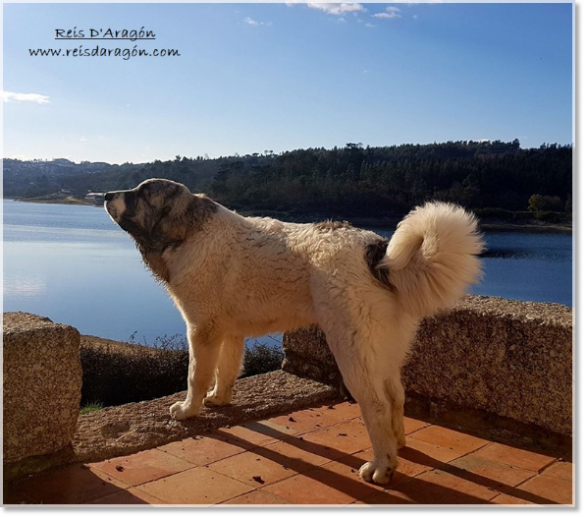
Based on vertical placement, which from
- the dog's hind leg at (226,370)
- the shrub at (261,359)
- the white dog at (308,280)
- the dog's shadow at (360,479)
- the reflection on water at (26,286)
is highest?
the white dog at (308,280)

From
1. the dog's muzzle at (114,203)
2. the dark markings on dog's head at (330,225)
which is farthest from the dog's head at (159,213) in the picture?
the dark markings on dog's head at (330,225)

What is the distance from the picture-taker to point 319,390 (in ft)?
16.1

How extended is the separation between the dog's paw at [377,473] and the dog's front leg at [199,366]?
4.80 feet

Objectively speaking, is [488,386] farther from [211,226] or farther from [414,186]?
[414,186]

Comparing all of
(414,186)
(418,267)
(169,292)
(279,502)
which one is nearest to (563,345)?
(418,267)

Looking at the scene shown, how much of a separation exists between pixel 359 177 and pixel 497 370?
4.58 meters

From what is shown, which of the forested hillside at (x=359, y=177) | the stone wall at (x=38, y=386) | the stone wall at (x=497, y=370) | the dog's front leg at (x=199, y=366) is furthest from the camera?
the forested hillside at (x=359, y=177)

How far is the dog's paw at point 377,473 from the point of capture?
324 centimetres

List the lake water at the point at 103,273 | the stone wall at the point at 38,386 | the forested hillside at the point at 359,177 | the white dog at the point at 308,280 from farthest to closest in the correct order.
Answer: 1. the forested hillside at the point at 359,177
2. the lake water at the point at 103,273
3. the white dog at the point at 308,280
4. the stone wall at the point at 38,386

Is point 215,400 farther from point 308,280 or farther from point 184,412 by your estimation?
point 308,280

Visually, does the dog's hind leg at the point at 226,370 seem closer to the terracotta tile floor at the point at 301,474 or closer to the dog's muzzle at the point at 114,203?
the terracotta tile floor at the point at 301,474

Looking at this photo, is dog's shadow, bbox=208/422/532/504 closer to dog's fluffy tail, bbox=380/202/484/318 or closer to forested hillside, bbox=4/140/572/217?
dog's fluffy tail, bbox=380/202/484/318

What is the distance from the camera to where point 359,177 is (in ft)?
26.3

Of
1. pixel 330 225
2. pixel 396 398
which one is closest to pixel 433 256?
pixel 330 225
